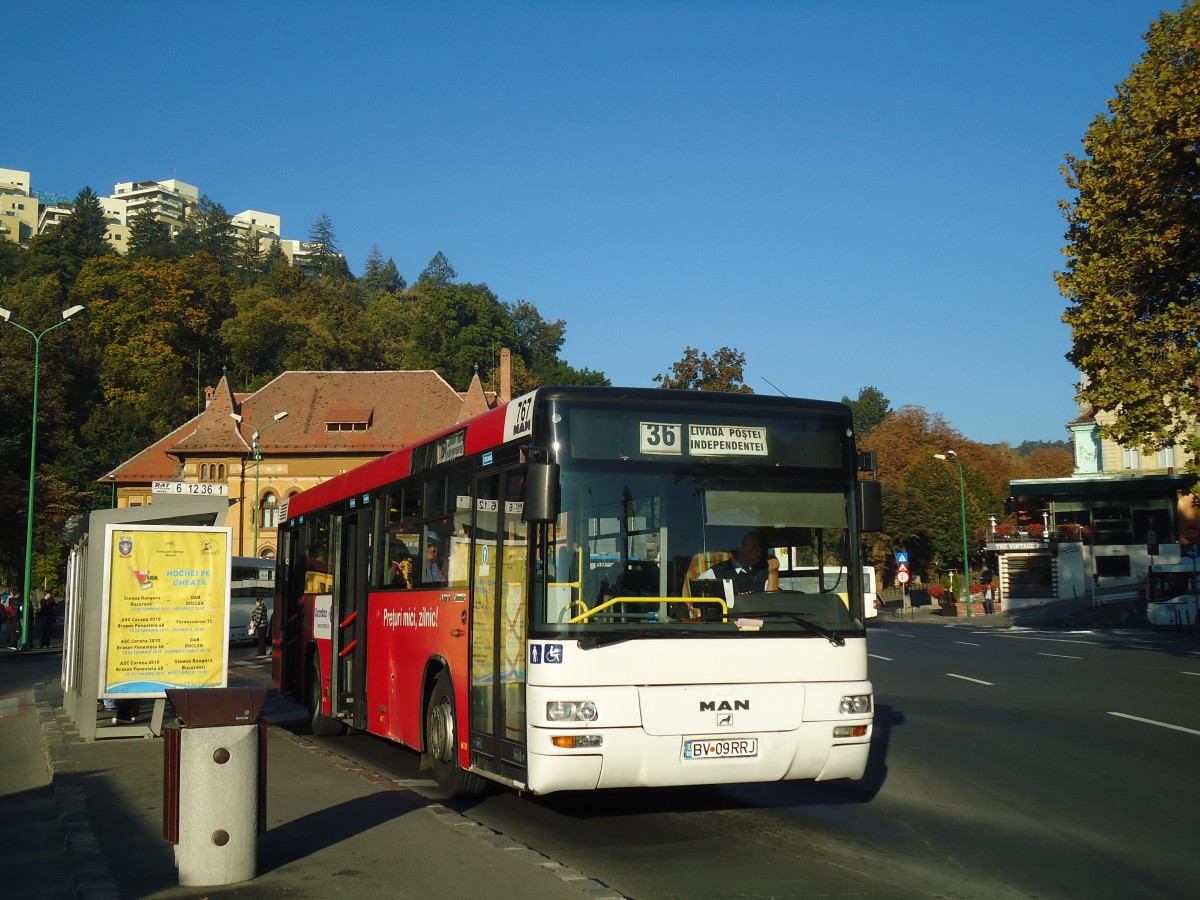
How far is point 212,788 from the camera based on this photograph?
721cm

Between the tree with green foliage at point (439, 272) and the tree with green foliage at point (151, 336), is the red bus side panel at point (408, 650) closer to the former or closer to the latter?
the tree with green foliage at point (151, 336)

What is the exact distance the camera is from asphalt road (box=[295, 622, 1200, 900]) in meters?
7.57

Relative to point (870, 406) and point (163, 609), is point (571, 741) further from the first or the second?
point (870, 406)

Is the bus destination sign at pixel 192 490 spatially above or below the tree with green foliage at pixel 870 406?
below

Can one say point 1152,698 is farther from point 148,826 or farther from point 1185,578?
point 1185,578

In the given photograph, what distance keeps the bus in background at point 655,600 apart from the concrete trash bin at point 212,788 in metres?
1.97

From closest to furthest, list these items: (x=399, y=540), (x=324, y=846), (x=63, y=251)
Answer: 1. (x=324, y=846)
2. (x=399, y=540)
3. (x=63, y=251)

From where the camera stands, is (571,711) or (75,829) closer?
(571,711)

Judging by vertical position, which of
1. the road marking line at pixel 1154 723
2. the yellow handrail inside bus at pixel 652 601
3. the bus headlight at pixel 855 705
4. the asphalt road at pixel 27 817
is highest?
the yellow handrail inside bus at pixel 652 601

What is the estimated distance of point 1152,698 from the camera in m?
18.5

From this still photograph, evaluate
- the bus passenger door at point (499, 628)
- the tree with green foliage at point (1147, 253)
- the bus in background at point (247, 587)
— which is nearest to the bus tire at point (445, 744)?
the bus passenger door at point (499, 628)

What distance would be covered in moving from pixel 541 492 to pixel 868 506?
2.55 m

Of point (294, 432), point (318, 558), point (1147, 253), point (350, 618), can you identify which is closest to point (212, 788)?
point (350, 618)

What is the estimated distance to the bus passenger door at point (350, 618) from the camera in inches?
545
